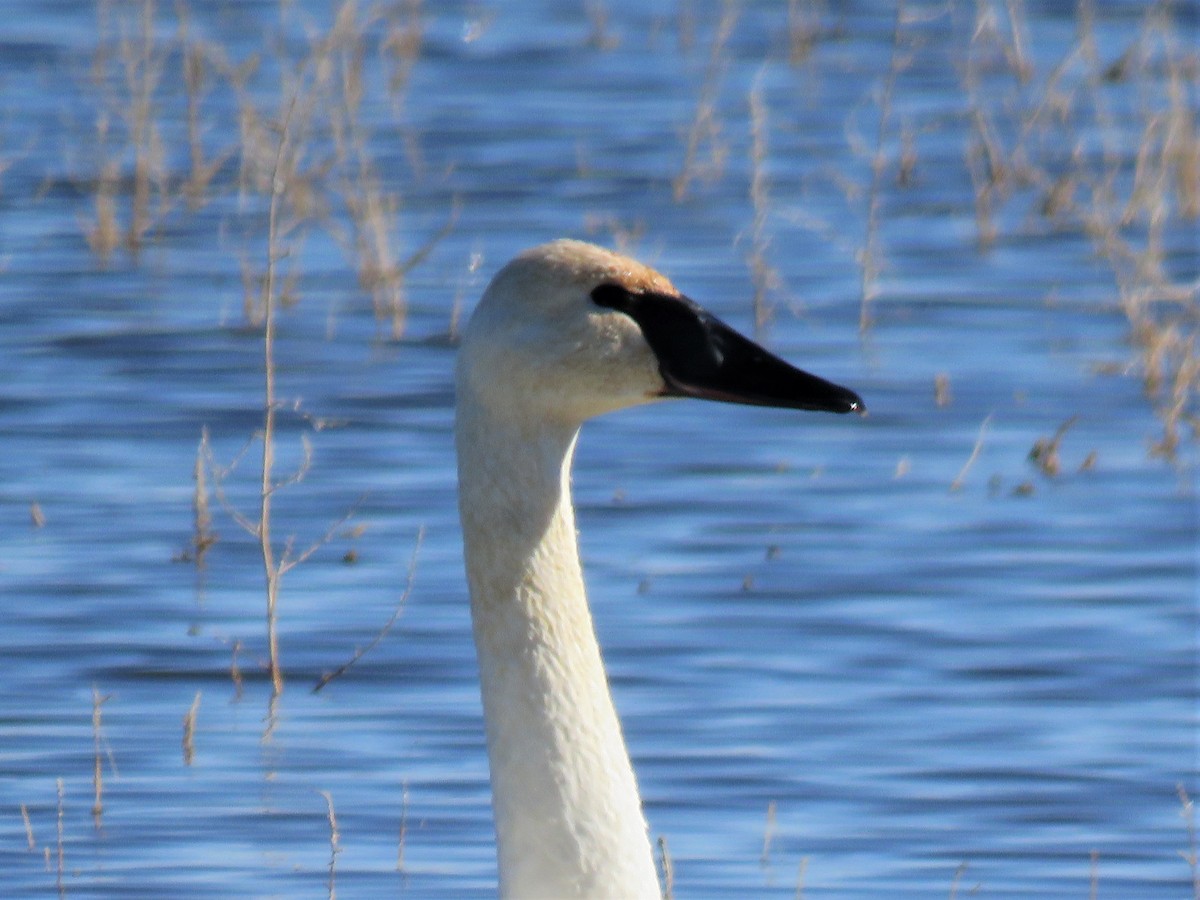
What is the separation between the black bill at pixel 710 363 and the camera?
3.98 m

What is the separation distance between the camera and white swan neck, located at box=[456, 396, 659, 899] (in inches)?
151

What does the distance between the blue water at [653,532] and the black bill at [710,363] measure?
1.59 metres

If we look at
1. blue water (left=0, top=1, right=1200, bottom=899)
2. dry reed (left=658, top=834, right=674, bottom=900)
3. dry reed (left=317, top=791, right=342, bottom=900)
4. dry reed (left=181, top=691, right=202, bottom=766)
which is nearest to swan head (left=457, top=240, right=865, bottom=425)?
dry reed (left=658, top=834, right=674, bottom=900)

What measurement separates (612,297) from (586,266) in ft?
0.19

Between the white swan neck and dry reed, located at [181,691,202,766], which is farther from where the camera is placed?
dry reed, located at [181,691,202,766]

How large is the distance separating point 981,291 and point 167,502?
3.64 meters

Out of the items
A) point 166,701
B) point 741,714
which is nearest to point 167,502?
point 166,701

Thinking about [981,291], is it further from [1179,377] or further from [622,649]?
[622,649]

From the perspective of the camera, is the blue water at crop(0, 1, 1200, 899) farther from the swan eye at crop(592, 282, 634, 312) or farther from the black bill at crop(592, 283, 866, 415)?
the swan eye at crop(592, 282, 634, 312)

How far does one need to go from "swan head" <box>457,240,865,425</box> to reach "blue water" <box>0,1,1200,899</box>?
161 cm

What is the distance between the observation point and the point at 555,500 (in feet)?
13.0

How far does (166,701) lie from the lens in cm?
682

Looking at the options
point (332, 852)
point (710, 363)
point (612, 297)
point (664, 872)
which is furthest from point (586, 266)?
point (332, 852)

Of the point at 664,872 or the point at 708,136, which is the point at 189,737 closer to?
the point at 664,872
